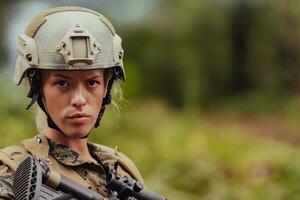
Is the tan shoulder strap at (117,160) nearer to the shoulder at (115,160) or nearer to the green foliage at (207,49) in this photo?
the shoulder at (115,160)

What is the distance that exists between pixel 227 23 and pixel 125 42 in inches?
161

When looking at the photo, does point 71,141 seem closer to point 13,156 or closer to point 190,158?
point 13,156

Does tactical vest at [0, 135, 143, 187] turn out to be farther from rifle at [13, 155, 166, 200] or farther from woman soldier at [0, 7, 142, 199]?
rifle at [13, 155, 166, 200]

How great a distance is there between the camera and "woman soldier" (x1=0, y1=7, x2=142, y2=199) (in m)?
3.95

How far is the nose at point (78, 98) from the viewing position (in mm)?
3955

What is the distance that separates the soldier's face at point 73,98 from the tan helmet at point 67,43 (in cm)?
5

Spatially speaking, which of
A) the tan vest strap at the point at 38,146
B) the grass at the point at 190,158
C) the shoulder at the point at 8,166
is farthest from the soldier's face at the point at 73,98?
the grass at the point at 190,158

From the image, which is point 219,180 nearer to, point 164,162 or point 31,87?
point 164,162

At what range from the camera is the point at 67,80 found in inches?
156

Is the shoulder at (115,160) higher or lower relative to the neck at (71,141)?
lower

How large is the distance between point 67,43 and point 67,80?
6.2 inches

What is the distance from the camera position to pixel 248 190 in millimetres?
11984

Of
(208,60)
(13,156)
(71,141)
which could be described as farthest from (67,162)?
(208,60)

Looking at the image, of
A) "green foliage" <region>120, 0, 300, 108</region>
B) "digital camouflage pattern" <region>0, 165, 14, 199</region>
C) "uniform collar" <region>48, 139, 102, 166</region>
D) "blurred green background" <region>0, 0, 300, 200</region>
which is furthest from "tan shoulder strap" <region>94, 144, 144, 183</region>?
"green foliage" <region>120, 0, 300, 108</region>
